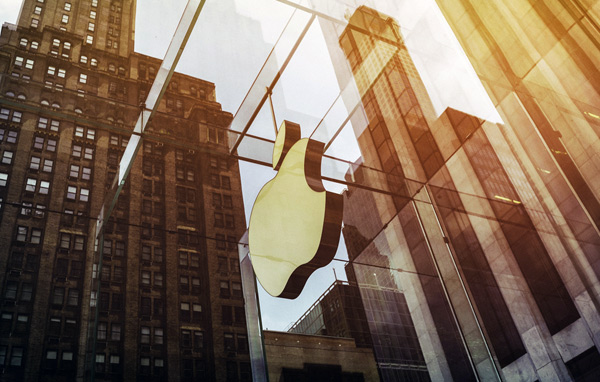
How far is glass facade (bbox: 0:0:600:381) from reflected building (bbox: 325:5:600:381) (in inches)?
0.9

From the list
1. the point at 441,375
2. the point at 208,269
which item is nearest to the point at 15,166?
the point at 208,269

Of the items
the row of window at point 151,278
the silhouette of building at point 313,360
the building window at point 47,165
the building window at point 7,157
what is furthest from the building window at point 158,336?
the building window at point 47,165

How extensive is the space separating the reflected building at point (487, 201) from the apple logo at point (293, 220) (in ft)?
3.73

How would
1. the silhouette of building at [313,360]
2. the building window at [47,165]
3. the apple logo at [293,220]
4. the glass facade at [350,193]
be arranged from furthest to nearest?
the building window at [47,165] → the glass facade at [350,193] → the silhouette of building at [313,360] → the apple logo at [293,220]

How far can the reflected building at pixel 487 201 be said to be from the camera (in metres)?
4.66

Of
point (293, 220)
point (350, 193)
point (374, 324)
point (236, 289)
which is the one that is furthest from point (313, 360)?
point (350, 193)

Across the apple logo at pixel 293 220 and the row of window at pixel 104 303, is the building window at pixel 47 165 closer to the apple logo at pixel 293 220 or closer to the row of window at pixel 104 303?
the row of window at pixel 104 303

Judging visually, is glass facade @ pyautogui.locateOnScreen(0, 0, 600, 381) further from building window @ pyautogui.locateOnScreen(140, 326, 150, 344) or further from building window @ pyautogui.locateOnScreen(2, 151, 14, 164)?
building window @ pyautogui.locateOnScreen(2, 151, 14, 164)

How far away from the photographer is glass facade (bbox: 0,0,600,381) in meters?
4.55

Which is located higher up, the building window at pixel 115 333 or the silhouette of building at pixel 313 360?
the building window at pixel 115 333

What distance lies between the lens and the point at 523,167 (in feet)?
17.8

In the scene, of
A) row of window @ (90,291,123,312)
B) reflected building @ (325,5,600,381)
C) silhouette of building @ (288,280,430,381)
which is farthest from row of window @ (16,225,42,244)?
reflected building @ (325,5,600,381)

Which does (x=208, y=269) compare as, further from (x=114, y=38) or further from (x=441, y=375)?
(x=114, y=38)

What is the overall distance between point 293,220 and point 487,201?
3.24m
